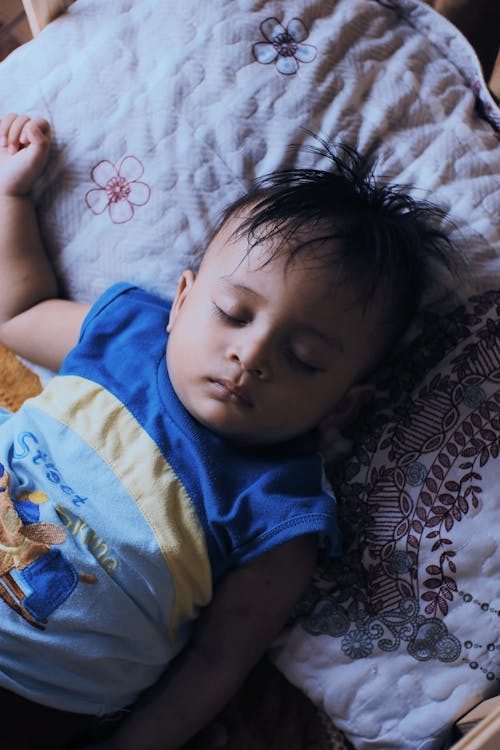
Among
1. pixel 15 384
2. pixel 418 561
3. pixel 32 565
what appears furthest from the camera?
pixel 15 384

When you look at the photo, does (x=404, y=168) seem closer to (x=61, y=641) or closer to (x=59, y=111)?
(x=59, y=111)

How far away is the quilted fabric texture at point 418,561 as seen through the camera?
92cm

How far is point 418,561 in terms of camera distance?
0.93 meters

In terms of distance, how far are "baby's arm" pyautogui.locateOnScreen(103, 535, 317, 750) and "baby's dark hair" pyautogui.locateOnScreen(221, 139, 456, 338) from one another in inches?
13.0

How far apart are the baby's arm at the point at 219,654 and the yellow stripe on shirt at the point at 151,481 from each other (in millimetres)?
33

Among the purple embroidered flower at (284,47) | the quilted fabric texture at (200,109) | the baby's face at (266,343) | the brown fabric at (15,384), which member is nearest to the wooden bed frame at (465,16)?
the quilted fabric texture at (200,109)

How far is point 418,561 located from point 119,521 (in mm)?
356

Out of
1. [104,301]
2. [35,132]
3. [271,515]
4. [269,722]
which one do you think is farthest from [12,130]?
[269,722]

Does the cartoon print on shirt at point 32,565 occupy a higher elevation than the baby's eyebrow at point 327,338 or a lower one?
lower

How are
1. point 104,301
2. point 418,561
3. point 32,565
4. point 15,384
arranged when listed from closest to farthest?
1. point 32,565
2. point 418,561
3. point 104,301
4. point 15,384

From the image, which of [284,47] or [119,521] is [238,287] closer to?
[119,521]

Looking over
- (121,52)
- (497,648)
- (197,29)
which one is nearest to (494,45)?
(197,29)

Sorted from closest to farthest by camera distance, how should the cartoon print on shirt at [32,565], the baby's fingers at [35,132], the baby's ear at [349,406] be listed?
the cartoon print on shirt at [32,565]
the baby's ear at [349,406]
the baby's fingers at [35,132]

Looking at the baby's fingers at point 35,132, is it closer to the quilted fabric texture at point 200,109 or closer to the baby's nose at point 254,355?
the quilted fabric texture at point 200,109
